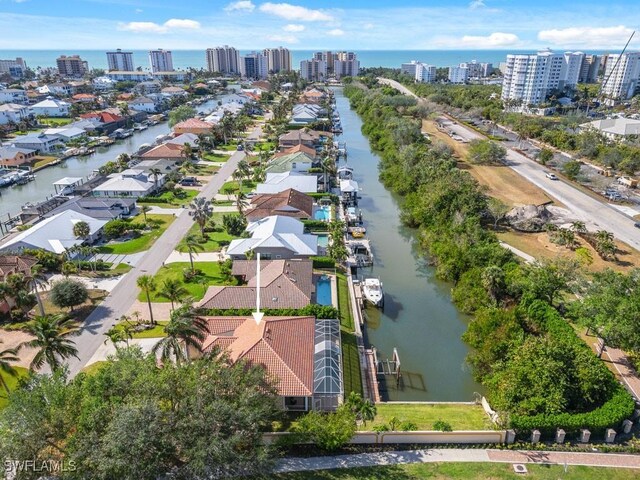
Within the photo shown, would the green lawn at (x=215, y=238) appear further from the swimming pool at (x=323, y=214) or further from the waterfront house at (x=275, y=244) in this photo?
the swimming pool at (x=323, y=214)

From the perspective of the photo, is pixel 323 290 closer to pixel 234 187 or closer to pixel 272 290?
pixel 272 290

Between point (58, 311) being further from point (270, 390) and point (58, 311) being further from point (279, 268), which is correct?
point (270, 390)

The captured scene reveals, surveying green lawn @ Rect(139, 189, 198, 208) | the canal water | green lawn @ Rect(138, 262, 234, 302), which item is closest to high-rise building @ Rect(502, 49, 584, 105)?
the canal water

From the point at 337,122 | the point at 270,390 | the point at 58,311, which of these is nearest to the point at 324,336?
the point at 270,390

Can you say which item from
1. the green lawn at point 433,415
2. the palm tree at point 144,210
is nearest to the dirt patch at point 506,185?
the green lawn at point 433,415

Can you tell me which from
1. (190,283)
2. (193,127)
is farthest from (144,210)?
(193,127)

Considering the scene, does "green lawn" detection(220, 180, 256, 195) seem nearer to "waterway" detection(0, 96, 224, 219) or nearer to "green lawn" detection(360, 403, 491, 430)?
"waterway" detection(0, 96, 224, 219)

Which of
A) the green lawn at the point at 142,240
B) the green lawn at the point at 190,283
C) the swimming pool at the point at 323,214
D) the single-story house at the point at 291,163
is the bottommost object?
the green lawn at the point at 190,283
